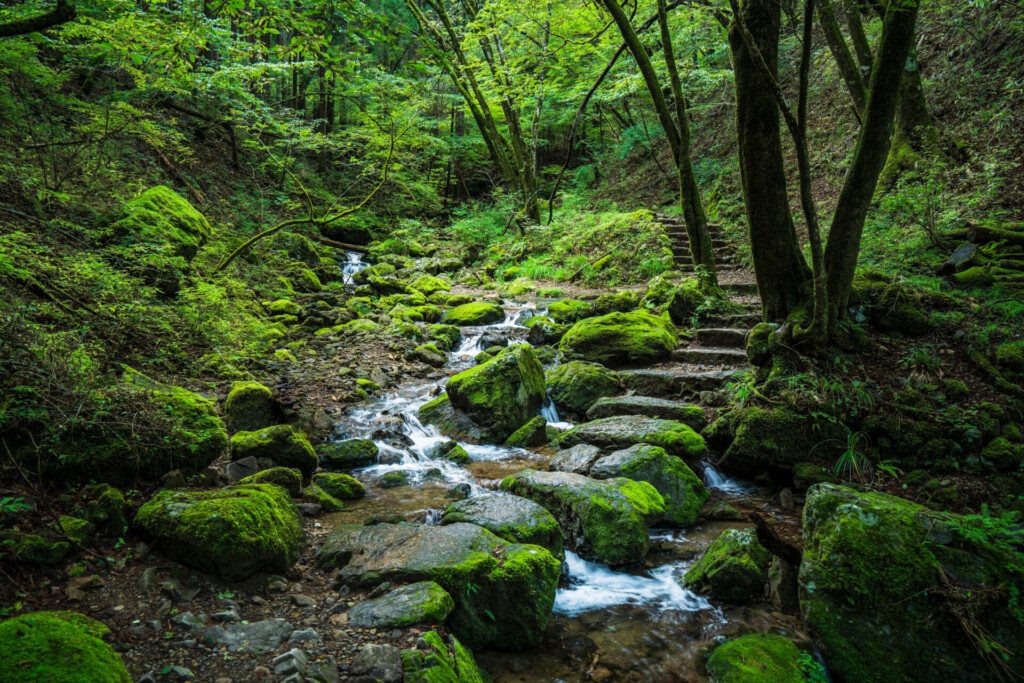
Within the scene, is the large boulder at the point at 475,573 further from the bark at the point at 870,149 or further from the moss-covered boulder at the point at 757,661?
the bark at the point at 870,149

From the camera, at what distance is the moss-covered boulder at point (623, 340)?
8.21m

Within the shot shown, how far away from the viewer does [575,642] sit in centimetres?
340

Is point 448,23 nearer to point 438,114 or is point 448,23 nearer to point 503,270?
point 438,114

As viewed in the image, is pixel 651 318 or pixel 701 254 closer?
pixel 651 318

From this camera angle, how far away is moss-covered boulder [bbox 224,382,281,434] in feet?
19.9

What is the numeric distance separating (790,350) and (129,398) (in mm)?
6839

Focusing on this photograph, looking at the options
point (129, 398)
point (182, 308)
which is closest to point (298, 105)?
point (182, 308)

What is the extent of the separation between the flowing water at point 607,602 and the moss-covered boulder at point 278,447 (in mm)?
731

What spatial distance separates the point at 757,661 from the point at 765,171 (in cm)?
552

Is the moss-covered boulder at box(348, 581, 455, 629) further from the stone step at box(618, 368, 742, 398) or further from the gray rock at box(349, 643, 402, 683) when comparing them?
the stone step at box(618, 368, 742, 398)

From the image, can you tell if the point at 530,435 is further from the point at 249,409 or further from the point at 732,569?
the point at 249,409

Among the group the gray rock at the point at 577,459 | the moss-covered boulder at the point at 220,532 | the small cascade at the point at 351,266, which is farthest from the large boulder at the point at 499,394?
the small cascade at the point at 351,266

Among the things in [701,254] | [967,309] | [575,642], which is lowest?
[575,642]

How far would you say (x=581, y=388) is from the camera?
7.64 metres
